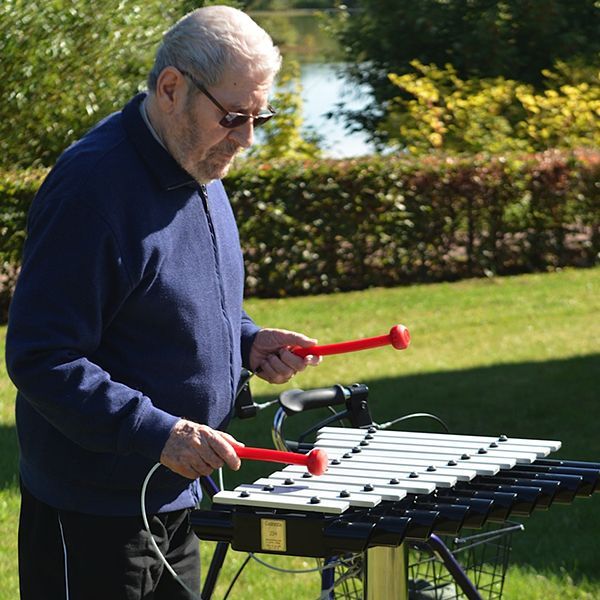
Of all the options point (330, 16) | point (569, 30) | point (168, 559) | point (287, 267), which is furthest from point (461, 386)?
point (330, 16)

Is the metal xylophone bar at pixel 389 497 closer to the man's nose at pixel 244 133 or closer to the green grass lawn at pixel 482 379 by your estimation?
the man's nose at pixel 244 133

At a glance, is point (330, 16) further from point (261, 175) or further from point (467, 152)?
point (261, 175)

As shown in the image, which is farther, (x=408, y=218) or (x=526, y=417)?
(x=408, y=218)

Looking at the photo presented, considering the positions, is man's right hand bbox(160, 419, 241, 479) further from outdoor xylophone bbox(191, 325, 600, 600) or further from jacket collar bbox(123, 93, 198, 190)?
jacket collar bbox(123, 93, 198, 190)

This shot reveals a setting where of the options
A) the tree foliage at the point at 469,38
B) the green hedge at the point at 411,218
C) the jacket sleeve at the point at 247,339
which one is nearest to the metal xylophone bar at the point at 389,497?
the jacket sleeve at the point at 247,339

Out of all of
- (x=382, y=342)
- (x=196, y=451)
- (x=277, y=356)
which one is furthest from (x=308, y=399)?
(x=196, y=451)

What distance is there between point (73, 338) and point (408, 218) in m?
9.33

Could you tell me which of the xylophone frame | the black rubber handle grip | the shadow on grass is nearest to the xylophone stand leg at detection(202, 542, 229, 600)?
the xylophone frame

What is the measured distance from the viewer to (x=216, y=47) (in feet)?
9.25

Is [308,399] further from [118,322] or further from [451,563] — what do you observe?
[118,322]

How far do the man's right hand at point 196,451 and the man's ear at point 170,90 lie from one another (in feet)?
Result: 2.34

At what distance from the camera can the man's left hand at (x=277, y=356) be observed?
337 centimetres

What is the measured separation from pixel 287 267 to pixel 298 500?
883 centimetres

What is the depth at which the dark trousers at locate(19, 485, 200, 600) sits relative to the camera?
2.98 meters
